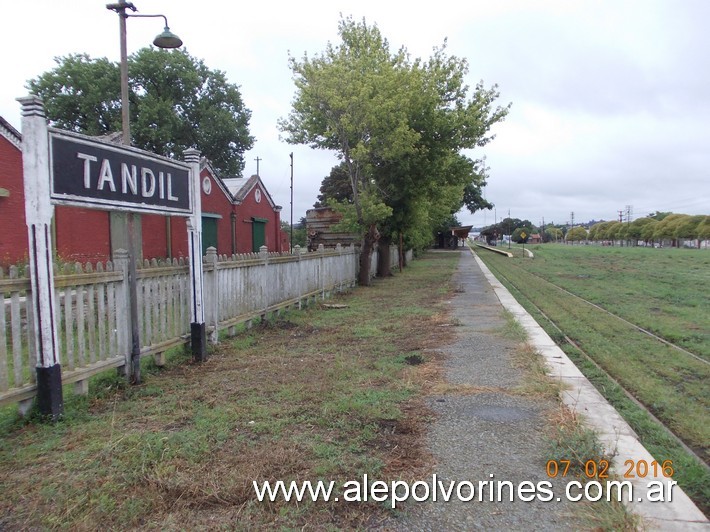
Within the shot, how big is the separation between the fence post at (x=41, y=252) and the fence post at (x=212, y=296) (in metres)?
3.00

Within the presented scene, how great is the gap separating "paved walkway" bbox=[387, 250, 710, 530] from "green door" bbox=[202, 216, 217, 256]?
15.5 meters

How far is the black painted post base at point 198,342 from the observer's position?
6477mm

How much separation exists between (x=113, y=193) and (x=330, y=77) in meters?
10.5

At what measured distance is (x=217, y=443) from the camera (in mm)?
3660

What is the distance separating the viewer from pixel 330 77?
14.0m

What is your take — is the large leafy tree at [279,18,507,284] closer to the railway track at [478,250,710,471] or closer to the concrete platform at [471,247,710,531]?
the railway track at [478,250,710,471]

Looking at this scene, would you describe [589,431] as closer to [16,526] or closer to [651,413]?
[651,413]

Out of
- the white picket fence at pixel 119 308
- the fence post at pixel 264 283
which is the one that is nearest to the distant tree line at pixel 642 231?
the fence post at pixel 264 283

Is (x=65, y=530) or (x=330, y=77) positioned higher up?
(x=330, y=77)

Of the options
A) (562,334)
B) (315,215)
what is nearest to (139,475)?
(562,334)

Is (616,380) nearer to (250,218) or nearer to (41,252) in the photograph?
(41,252)

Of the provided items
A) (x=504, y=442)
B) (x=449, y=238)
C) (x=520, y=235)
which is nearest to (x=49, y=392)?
(x=504, y=442)

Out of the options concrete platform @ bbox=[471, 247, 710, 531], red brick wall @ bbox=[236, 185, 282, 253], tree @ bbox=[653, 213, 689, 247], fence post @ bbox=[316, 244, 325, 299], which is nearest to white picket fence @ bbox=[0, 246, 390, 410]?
fence post @ bbox=[316, 244, 325, 299]

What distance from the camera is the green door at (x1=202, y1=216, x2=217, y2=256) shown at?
20.3m
